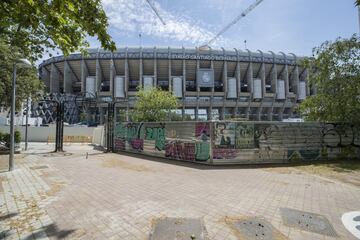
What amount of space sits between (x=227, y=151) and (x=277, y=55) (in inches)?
1850

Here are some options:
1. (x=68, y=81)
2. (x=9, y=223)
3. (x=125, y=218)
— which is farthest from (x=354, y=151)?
(x=68, y=81)

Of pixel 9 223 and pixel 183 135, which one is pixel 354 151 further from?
pixel 9 223

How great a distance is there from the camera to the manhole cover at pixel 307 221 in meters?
3.52

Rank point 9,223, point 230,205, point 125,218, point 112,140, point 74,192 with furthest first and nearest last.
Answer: point 112,140
point 74,192
point 230,205
point 125,218
point 9,223

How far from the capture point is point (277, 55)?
48438 mm

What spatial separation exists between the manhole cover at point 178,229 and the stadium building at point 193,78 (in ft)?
129

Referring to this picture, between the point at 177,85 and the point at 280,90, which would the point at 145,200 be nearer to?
the point at 177,85

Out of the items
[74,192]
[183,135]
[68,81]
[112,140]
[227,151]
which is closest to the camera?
[74,192]

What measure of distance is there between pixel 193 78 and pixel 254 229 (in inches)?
1898

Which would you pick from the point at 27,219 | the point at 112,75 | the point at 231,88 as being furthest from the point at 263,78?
the point at 27,219

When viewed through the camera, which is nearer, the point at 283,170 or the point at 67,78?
the point at 283,170

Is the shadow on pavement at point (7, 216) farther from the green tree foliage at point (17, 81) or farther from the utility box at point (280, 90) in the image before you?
the utility box at point (280, 90)

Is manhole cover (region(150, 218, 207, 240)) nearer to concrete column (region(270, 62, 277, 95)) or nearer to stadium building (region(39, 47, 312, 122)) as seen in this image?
stadium building (region(39, 47, 312, 122))

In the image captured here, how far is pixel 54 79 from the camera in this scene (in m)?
46.4
